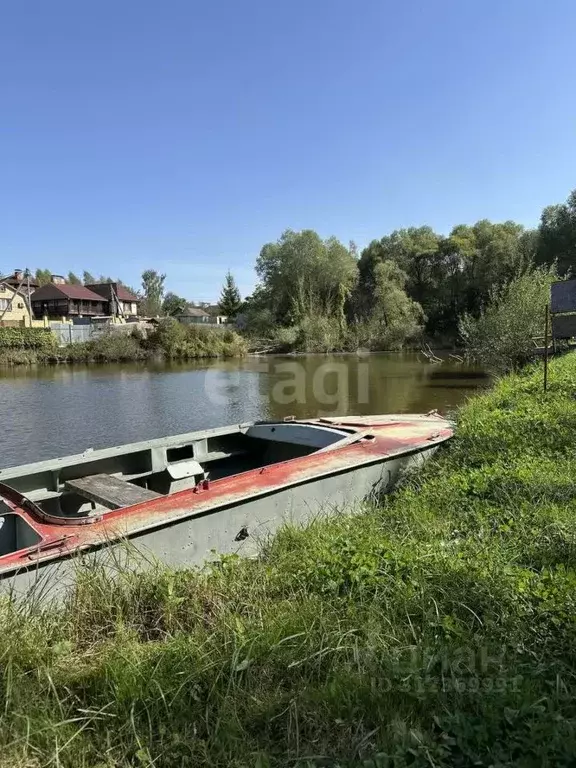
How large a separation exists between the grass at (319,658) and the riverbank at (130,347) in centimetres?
4330

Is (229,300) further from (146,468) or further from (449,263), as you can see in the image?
(146,468)

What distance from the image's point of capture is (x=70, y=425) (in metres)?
17.3

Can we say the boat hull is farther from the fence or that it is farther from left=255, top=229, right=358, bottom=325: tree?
left=255, top=229, right=358, bottom=325: tree

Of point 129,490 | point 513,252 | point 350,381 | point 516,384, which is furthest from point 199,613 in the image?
point 513,252

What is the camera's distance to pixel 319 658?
2828 millimetres

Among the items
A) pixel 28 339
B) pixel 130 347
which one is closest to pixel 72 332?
pixel 28 339

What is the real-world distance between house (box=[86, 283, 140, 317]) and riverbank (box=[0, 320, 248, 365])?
24681mm

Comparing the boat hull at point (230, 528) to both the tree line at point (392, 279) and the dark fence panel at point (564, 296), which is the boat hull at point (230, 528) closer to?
the dark fence panel at point (564, 296)

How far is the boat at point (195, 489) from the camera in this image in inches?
173

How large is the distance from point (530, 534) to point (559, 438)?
2.79 m

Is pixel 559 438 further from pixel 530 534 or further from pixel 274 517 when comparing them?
pixel 274 517

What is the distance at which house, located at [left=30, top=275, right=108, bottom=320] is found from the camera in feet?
211

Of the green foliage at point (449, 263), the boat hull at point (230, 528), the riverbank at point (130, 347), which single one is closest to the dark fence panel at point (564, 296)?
the boat hull at point (230, 528)

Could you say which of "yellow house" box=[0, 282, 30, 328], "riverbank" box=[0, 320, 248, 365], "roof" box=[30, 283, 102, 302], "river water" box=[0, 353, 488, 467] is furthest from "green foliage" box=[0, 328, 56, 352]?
"roof" box=[30, 283, 102, 302]
